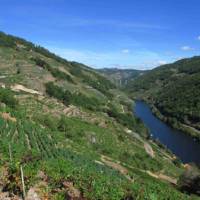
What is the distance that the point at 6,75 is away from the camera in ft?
375

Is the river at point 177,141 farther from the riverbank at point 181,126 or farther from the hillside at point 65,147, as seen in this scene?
the hillside at point 65,147

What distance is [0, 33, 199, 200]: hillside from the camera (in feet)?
68.9

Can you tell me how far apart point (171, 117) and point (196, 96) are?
23413 mm

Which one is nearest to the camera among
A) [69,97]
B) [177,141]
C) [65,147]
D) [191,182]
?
[191,182]

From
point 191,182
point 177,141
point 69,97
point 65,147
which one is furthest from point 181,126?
point 65,147

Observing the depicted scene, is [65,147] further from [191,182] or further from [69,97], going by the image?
[69,97]

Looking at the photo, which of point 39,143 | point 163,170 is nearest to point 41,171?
point 39,143

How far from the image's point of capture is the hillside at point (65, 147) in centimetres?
2102

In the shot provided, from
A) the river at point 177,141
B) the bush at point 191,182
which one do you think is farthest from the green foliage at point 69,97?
the bush at point 191,182

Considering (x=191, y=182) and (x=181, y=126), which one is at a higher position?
(x=191, y=182)

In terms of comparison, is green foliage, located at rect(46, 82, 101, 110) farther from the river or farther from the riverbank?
the riverbank

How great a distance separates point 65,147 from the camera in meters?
55.8

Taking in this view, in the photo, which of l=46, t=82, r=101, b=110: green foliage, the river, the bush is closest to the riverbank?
the river

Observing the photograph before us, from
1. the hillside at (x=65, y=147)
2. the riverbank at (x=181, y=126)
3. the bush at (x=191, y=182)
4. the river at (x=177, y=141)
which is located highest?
the hillside at (x=65, y=147)
